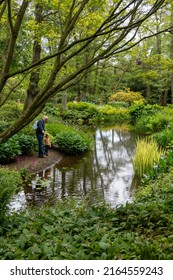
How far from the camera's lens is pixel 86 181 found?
906 centimetres

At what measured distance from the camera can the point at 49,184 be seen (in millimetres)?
8578

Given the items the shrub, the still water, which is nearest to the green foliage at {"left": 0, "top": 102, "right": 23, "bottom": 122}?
the still water

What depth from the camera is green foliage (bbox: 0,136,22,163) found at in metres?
10.0

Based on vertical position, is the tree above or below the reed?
above

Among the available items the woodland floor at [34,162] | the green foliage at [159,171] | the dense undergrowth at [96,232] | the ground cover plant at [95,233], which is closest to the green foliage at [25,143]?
the woodland floor at [34,162]

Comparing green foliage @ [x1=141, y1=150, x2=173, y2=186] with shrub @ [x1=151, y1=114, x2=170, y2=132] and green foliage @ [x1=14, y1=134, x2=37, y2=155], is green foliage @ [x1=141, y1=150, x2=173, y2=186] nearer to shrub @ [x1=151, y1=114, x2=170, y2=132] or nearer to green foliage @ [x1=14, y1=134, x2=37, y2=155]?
green foliage @ [x1=14, y1=134, x2=37, y2=155]

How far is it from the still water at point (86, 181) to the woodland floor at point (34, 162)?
23cm

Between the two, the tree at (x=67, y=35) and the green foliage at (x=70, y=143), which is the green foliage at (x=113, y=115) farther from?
the tree at (x=67, y=35)

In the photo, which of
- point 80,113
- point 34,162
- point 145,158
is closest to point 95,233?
point 145,158

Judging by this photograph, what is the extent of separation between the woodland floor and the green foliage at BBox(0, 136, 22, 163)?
0.67 ft

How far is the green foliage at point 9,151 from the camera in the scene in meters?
10.0

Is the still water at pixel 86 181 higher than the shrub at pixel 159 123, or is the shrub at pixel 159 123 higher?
the shrub at pixel 159 123

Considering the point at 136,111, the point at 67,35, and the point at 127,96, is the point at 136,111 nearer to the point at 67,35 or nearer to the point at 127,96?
the point at 127,96

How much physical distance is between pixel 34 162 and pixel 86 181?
2330 millimetres
